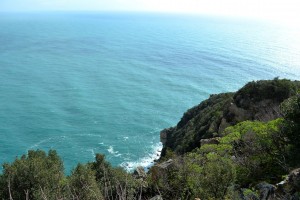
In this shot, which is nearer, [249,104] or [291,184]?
[291,184]

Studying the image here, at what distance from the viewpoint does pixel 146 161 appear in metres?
58.3

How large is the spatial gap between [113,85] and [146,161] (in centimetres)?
4068

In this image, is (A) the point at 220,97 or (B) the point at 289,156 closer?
(B) the point at 289,156

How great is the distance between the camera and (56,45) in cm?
14538

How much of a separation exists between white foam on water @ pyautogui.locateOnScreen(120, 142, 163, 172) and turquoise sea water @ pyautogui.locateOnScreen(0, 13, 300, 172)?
0.19 m

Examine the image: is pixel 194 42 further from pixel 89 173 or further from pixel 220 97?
pixel 89 173

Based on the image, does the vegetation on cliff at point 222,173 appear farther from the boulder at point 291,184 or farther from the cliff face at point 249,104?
the cliff face at point 249,104

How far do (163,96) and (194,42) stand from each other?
79709 millimetres

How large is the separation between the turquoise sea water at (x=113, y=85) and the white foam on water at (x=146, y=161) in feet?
0.61

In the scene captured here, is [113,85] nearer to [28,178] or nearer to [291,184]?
[28,178]

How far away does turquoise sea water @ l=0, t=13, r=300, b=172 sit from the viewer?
6219 cm

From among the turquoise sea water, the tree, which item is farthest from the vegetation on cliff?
the turquoise sea water

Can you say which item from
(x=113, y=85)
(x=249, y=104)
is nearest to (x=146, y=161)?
(x=249, y=104)

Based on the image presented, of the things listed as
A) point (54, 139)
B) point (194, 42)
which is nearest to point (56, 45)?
point (194, 42)
